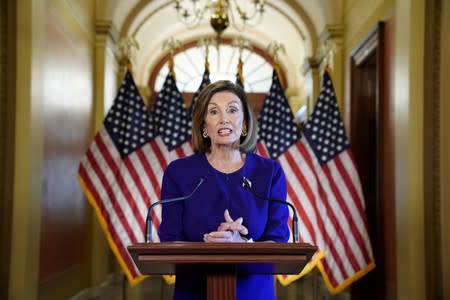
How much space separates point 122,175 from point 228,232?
4808 millimetres

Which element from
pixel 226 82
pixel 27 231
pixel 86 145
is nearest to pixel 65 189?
pixel 86 145

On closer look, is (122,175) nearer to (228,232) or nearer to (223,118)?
(223,118)

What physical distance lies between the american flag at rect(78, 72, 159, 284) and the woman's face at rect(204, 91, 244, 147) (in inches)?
170

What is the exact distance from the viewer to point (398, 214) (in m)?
5.89

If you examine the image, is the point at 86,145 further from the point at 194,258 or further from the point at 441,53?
the point at 194,258

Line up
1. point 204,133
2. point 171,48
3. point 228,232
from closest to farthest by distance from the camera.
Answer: point 228,232
point 204,133
point 171,48

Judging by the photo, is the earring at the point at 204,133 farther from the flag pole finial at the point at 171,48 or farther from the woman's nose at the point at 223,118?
the flag pole finial at the point at 171,48

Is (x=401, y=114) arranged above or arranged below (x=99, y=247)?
above

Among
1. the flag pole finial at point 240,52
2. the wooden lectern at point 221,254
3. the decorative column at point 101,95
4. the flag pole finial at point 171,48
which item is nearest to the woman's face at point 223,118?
the wooden lectern at point 221,254

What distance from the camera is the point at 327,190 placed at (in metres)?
7.12

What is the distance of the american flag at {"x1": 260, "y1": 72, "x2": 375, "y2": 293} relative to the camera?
22.7ft

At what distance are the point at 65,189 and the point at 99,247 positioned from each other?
1733 millimetres

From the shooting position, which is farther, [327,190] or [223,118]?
[327,190]

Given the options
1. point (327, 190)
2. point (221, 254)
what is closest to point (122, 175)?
point (327, 190)
